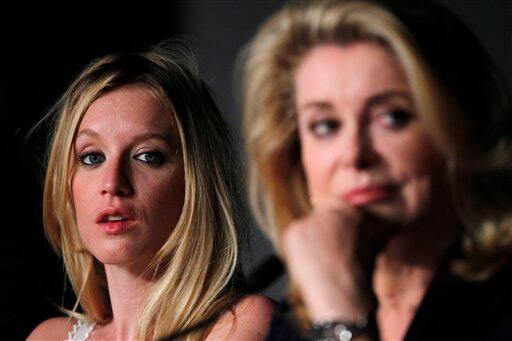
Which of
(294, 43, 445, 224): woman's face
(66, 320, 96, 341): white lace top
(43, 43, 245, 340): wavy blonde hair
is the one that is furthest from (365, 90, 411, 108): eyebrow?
(66, 320, 96, 341): white lace top

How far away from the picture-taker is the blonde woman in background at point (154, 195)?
1.49 metres

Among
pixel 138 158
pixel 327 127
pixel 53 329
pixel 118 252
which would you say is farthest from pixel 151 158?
pixel 327 127

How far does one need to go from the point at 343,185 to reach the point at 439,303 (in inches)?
5.8

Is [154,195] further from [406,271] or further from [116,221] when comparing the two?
[406,271]

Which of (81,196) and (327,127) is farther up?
(327,127)

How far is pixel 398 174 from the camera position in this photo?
99cm

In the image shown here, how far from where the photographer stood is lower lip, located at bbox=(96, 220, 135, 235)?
1.47 m

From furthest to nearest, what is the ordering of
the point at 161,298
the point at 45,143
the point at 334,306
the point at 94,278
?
the point at 45,143 → the point at 94,278 → the point at 161,298 → the point at 334,306

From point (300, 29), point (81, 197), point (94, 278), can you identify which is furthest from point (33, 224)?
point (300, 29)

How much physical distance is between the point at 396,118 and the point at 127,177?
59 centimetres

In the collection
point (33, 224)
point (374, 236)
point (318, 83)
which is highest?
point (318, 83)

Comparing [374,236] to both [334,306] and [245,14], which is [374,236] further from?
[245,14]

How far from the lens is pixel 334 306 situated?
3.21 ft

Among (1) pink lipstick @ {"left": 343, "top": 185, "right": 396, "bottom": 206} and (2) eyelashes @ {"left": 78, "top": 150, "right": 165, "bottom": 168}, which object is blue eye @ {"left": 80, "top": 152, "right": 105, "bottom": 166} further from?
(1) pink lipstick @ {"left": 343, "top": 185, "right": 396, "bottom": 206}
